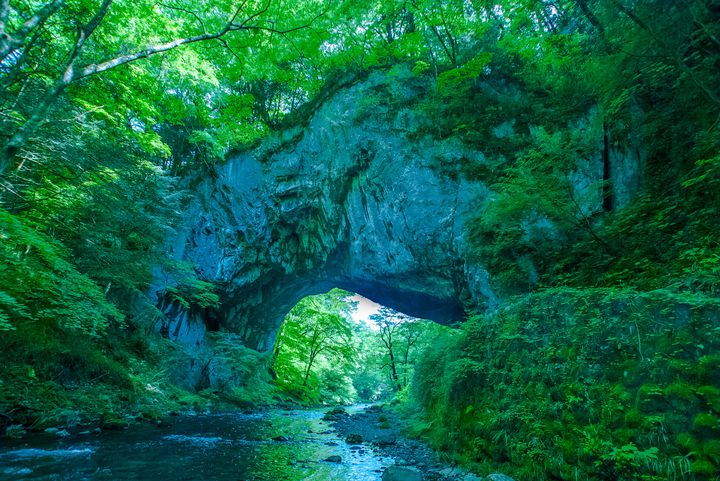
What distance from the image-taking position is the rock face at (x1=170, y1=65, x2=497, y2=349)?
12.3m

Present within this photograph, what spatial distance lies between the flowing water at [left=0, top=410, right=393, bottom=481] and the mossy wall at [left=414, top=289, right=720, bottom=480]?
2321 mm

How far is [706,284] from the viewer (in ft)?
11.8

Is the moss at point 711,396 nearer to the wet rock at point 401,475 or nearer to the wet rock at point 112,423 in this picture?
the wet rock at point 401,475

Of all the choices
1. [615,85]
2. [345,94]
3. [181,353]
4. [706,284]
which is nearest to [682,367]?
[706,284]

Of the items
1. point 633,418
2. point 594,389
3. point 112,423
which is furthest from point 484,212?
point 112,423

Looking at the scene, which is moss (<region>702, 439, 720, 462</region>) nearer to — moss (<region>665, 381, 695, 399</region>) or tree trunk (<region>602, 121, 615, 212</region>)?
moss (<region>665, 381, 695, 399</region>)

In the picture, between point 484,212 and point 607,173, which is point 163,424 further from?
point 607,173

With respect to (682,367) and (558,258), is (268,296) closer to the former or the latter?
(558,258)

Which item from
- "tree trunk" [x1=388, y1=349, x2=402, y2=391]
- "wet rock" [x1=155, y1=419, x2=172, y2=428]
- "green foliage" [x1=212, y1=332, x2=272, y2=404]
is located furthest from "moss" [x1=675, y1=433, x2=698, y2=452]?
"tree trunk" [x1=388, y1=349, x2=402, y2=391]

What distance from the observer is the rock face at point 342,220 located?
12.3 metres

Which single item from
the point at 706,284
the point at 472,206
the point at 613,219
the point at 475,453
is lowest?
the point at 475,453

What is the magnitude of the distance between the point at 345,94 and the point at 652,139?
11861 mm

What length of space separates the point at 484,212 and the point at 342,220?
8156 mm

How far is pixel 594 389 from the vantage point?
4.04 metres
